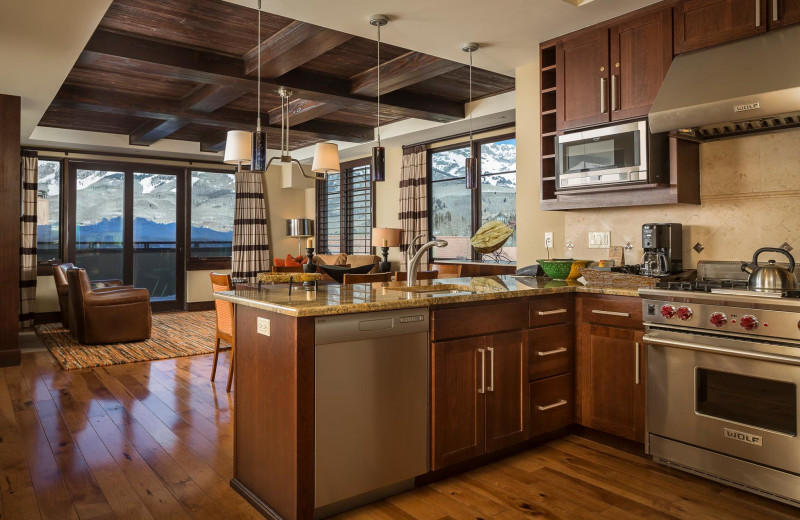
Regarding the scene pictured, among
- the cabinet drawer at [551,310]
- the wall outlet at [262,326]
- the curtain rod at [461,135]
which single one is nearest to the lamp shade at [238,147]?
the wall outlet at [262,326]

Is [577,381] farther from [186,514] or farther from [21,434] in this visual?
[21,434]

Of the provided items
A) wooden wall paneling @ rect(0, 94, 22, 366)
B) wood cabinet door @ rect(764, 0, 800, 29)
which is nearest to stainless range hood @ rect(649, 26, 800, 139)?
wood cabinet door @ rect(764, 0, 800, 29)

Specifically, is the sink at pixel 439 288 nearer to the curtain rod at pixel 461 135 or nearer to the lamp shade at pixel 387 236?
the curtain rod at pixel 461 135

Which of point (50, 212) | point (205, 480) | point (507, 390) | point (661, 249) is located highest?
point (50, 212)

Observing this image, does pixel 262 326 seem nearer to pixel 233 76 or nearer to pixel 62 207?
pixel 233 76

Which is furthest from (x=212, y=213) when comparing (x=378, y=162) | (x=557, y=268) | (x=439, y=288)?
(x=557, y=268)

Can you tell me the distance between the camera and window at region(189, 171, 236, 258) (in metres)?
9.12

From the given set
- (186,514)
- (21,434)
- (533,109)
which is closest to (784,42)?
(533,109)

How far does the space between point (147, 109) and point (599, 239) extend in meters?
4.92

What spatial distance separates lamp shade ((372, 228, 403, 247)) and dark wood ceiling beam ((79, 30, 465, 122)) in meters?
1.57

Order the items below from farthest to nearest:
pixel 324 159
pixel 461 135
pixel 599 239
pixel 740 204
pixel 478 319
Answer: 1. pixel 461 135
2. pixel 324 159
3. pixel 599 239
4. pixel 740 204
5. pixel 478 319

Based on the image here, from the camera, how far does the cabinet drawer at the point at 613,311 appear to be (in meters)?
2.86

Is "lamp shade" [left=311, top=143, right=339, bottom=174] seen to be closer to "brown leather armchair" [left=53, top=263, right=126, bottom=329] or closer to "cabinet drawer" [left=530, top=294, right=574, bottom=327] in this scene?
"cabinet drawer" [left=530, top=294, right=574, bottom=327]

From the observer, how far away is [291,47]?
4.21 m
